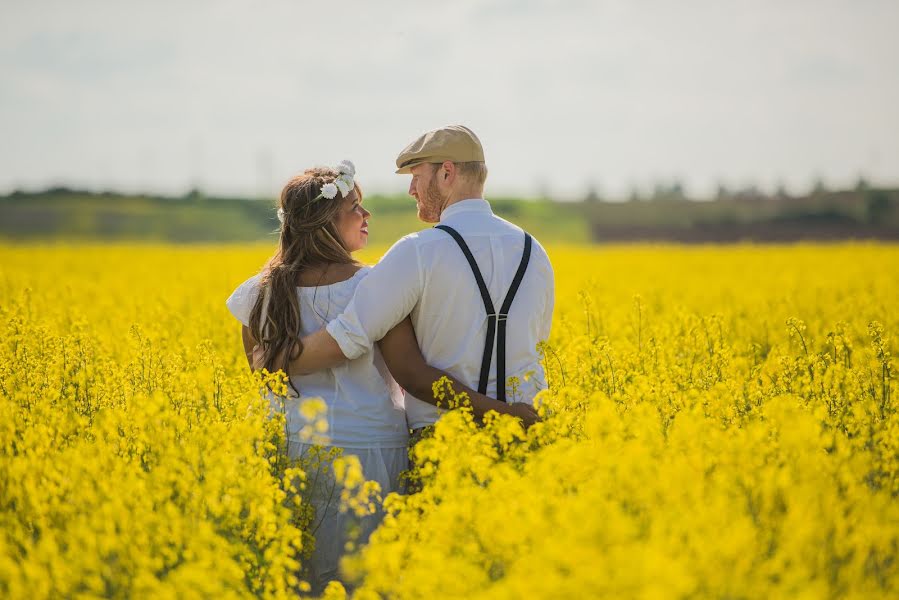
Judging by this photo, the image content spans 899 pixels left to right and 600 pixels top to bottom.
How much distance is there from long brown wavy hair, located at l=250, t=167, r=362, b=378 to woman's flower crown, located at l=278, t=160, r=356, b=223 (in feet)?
0.09

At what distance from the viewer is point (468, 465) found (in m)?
3.29

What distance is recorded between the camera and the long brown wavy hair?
4227mm

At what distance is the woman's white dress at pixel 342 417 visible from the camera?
161 inches

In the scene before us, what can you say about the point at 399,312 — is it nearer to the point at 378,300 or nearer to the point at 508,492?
the point at 378,300

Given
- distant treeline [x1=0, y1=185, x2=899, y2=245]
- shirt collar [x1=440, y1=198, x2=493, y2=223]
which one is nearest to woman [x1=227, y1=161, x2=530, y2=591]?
shirt collar [x1=440, y1=198, x2=493, y2=223]

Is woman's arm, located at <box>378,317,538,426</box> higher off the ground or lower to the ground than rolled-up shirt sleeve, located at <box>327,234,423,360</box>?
lower

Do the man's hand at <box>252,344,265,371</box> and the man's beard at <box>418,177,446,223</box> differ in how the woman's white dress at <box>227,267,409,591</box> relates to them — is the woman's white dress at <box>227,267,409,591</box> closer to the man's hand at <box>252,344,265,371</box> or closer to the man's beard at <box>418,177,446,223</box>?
the man's hand at <box>252,344,265,371</box>

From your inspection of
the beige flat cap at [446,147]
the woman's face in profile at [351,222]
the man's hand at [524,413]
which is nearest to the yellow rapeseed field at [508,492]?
the man's hand at [524,413]

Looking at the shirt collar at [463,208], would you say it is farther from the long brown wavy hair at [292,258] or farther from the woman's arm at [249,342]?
the woman's arm at [249,342]

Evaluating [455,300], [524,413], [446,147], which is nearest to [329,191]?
[446,147]

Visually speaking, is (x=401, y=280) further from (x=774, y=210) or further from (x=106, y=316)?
(x=774, y=210)

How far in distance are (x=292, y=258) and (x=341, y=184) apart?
41 cm

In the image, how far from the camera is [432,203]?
431cm

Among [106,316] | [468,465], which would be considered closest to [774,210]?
[106,316]
